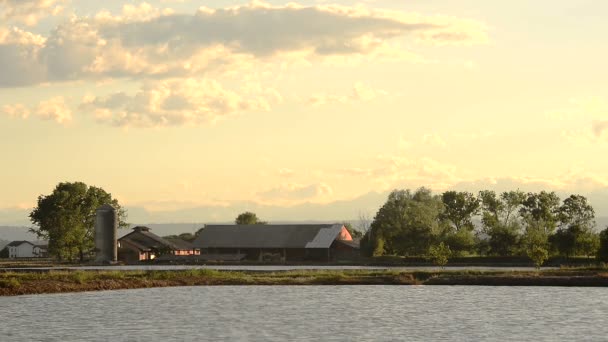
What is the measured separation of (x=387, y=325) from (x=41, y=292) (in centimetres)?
3516

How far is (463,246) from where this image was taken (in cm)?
14500

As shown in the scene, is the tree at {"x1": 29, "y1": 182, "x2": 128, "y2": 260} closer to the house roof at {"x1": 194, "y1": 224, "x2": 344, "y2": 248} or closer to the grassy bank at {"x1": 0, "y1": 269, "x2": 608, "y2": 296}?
the house roof at {"x1": 194, "y1": 224, "x2": 344, "y2": 248}

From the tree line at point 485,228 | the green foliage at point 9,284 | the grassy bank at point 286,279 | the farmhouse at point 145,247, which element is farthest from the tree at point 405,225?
the green foliage at point 9,284

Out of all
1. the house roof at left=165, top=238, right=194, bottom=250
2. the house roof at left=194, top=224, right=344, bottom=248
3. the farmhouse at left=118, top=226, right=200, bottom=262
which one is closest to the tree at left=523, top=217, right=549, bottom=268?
the house roof at left=194, top=224, right=344, bottom=248

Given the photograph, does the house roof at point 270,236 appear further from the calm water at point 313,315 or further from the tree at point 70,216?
the calm water at point 313,315

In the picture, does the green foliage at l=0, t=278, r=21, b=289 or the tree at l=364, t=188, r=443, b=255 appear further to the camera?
the tree at l=364, t=188, r=443, b=255

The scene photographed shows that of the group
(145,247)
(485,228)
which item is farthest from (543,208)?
(145,247)

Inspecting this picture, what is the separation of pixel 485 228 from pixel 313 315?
112117mm

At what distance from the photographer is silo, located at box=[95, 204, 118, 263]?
16212cm

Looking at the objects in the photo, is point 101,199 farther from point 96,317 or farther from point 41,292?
Answer: point 96,317

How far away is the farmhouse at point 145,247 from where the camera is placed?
563 ft

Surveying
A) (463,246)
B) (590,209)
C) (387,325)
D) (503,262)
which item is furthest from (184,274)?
(590,209)

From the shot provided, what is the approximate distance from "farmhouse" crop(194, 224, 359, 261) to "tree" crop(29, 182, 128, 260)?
20974 mm

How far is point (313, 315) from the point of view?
62.2 meters
